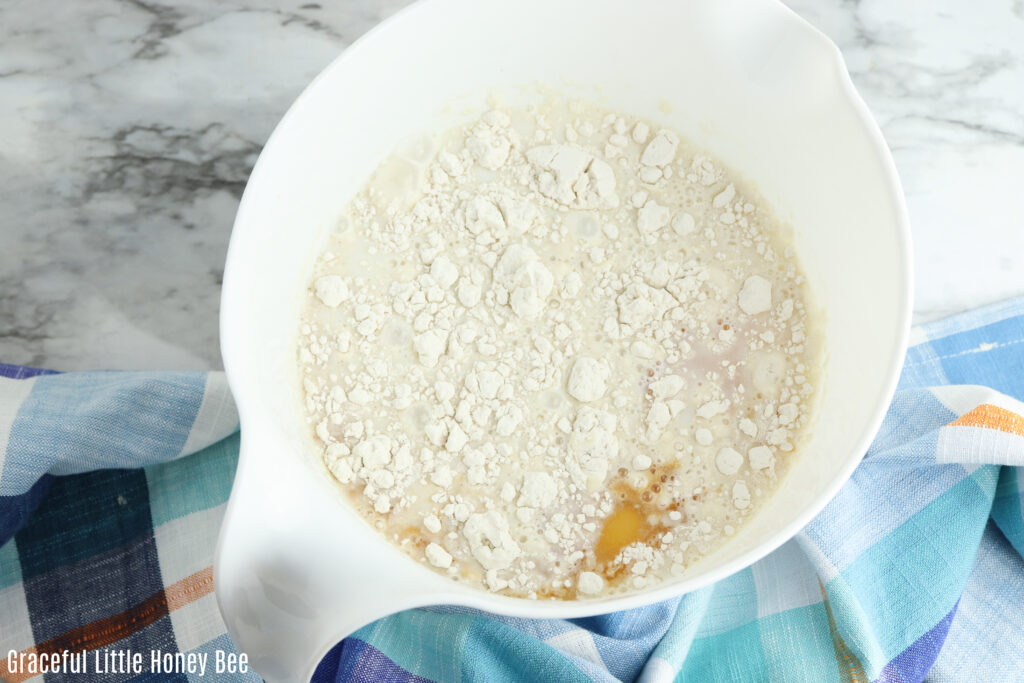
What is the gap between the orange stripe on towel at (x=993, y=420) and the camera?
2.26 ft

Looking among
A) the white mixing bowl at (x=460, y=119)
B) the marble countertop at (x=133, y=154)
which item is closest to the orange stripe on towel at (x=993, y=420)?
the white mixing bowl at (x=460, y=119)

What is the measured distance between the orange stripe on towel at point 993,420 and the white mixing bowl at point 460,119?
0.52 ft

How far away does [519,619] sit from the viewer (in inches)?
27.1

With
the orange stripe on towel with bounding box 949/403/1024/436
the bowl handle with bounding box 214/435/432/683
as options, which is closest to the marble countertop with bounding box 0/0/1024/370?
the bowl handle with bounding box 214/435/432/683

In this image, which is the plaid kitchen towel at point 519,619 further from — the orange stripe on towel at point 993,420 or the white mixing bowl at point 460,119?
the white mixing bowl at point 460,119

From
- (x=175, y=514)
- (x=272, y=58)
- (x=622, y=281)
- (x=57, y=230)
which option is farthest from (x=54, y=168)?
(x=622, y=281)

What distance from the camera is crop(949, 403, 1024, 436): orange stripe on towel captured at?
69 centimetres

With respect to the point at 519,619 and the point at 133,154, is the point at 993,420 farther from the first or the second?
the point at 133,154

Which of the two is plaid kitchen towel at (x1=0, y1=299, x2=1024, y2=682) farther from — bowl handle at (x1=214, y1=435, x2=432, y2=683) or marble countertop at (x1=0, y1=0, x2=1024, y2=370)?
bowl handle at (x1=214, y1=435, x2=432, y2=683)

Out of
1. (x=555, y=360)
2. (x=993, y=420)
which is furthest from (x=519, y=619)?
(x=993, y=420)

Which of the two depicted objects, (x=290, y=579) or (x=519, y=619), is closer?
(x=290, y=579)

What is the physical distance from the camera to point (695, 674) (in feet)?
2.37

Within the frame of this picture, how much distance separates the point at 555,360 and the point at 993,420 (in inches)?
15.3

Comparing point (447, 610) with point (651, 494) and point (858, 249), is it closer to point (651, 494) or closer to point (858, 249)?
point (651, 494)
